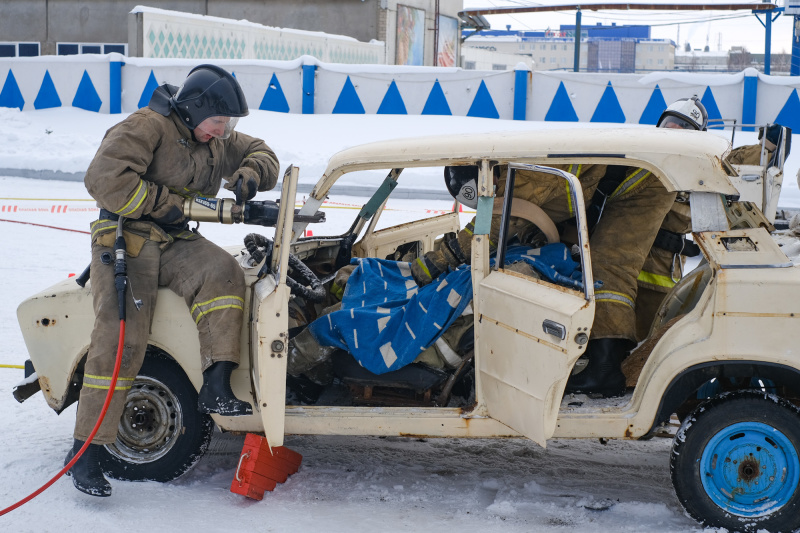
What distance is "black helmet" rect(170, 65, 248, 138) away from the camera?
13.6 feet

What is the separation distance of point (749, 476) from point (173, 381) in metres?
2.61

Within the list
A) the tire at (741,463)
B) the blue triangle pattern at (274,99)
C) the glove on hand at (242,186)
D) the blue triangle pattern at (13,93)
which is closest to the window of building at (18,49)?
the blue triangle pattern at (13,93)

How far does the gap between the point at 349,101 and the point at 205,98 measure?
52.9 ft

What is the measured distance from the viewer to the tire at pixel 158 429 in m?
4.05

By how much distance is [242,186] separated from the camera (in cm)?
421

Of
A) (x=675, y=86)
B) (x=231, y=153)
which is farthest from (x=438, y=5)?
(x=231, y=153)

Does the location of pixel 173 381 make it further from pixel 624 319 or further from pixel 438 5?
pixel 438 5

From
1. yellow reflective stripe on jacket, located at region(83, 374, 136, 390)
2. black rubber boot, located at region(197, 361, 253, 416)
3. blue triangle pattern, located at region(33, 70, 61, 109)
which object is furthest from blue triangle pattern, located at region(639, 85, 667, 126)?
yellow reflective stripe on jacket, located at region(83, 374, 136, 390)

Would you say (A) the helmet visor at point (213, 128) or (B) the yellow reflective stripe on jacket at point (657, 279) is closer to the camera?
(A) the helmet visor at point (213, 128)

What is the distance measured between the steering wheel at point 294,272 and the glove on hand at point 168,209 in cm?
35

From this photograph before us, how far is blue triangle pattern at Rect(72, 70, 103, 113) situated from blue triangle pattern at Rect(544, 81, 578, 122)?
11067 mm

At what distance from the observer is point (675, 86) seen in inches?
702

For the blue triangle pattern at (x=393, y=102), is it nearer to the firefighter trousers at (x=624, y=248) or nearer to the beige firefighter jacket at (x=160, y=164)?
the beige firefighter jacket at (x=160, y=164)

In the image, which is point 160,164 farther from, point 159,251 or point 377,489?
point 377,489
